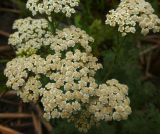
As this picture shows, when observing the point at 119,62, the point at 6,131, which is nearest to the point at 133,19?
the point at 119,62

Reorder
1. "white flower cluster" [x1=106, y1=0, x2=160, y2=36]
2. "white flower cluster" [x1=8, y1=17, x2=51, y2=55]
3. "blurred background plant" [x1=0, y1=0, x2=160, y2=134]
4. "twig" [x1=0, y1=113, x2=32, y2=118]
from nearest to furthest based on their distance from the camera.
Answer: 1. "white flower cluster" [x1=106, y1=0, x2=160, y2=36]
2. "white flower cluster" [x1=8, y1=17, x2=51, y2=55]
3. "blurred background plant" [x1=0, y1=0, x2=160, y2=134]
4. "twig" [x1=0, y1=113, x2=32, y2=118]

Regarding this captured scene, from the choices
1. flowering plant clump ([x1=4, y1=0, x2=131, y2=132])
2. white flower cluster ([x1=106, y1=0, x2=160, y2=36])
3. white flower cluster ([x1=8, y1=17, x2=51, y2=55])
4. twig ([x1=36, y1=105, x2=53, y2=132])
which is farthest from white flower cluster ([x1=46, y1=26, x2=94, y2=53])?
twig ([x1=36, y1=105, x2=53, y2=132])

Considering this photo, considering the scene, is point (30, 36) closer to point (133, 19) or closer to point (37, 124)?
point (133, 19)

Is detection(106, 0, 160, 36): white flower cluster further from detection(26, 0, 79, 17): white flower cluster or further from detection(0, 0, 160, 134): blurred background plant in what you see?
detection(26, 0, 79, 17): white flower cluster

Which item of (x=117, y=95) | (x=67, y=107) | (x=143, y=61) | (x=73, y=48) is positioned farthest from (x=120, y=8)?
(x=143, y=61)

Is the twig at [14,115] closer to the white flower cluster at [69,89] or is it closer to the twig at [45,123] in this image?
the twig at [45,123]

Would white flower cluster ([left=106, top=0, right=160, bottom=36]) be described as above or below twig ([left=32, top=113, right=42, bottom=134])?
above

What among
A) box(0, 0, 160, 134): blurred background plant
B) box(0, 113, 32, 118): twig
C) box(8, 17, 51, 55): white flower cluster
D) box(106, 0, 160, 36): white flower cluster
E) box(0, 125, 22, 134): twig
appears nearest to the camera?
box(106, 0, 160, 36): white flower cluster
